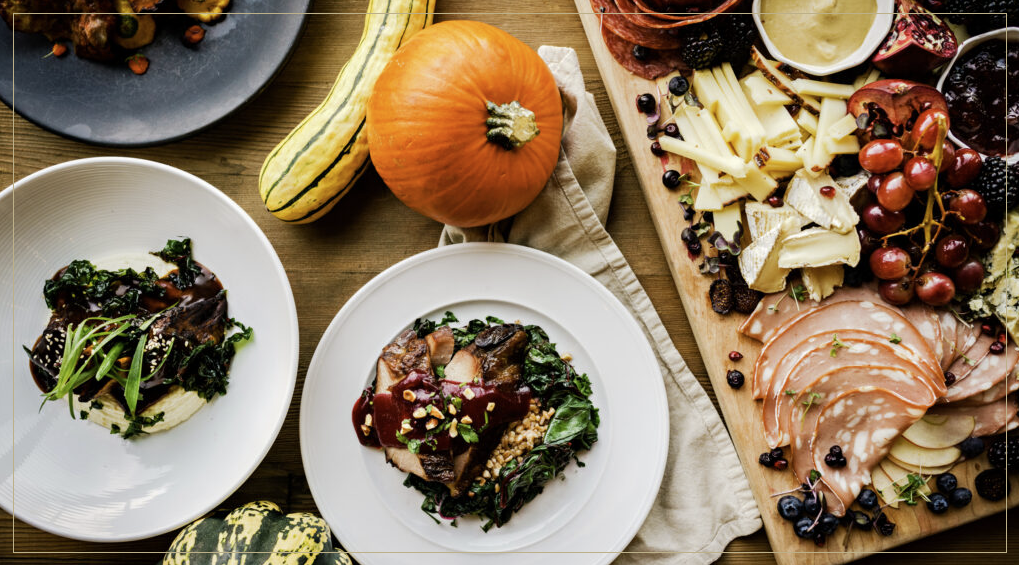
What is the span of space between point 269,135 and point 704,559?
6.17 feet

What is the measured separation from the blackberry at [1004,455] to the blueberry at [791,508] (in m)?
0.56

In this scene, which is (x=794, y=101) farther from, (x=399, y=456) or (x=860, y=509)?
(x=399, y=456)

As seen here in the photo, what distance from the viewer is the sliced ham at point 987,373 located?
1.73 meters

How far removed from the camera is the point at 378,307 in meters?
1.76

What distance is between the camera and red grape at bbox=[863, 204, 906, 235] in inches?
66.5

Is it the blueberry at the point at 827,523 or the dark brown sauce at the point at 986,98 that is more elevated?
the dark brown sauce at the point at 986,98

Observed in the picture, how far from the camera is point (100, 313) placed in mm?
1686

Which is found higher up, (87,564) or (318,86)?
(318,86)

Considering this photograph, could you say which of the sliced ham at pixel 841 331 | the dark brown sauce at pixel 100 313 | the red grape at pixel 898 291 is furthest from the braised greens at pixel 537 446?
the red grape at pixel 898 291

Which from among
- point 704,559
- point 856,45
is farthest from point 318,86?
point 704,559

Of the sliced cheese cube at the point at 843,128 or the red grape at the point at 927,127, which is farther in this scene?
the sliced cheese cube at the point at 843,128

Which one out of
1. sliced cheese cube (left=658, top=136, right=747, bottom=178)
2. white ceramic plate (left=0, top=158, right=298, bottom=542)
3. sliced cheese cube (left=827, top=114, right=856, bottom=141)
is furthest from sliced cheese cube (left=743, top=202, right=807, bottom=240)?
white ceramic plate (left=0, top=158, right=298, bottom=542)

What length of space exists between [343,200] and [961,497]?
6.69ft

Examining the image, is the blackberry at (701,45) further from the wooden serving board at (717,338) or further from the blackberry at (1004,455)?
the blackberry at (1004,455)
